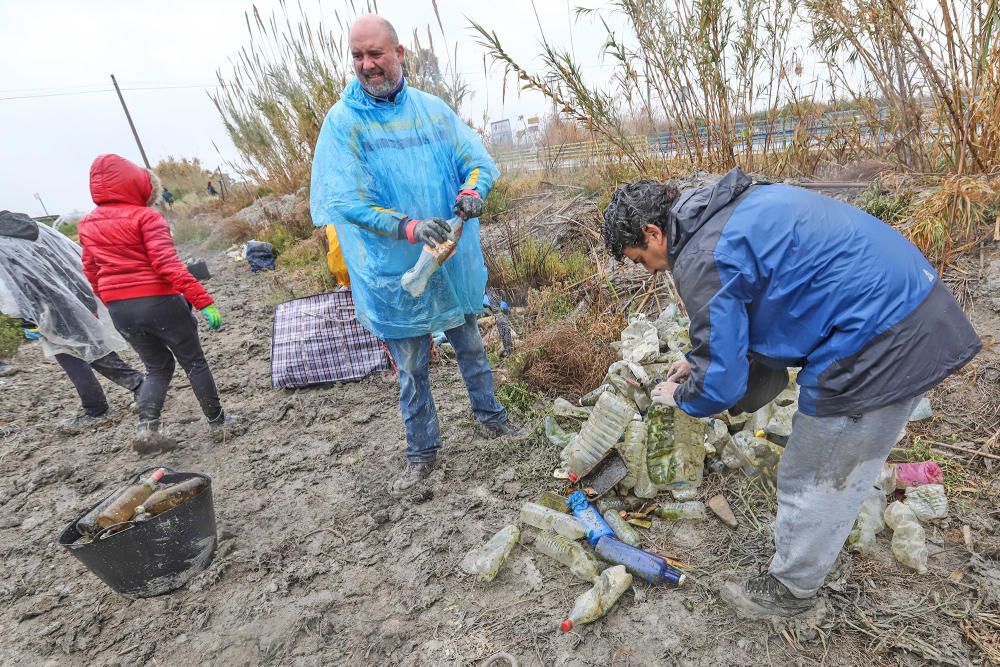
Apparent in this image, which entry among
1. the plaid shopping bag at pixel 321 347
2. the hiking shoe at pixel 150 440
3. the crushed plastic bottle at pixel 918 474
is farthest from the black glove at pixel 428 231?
the hiking shoe at pixel 150 440

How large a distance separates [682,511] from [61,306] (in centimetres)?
471

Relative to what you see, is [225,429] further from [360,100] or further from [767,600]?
[767,600]

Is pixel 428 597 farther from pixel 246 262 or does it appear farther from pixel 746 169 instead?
pixel 246 262

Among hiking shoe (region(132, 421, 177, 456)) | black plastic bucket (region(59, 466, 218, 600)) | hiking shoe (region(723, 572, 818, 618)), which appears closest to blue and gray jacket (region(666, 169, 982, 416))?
hiking shoe (region(723, 572, 818, 618))

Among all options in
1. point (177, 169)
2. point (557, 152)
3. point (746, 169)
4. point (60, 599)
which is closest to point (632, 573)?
point (60, 599)

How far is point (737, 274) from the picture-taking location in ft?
4.53

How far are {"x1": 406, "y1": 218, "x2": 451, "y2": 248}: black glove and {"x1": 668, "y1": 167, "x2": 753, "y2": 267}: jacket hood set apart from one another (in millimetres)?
1125

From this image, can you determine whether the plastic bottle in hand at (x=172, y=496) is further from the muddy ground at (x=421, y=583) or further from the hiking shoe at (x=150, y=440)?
the hiking shoe at (x=150, y=440)

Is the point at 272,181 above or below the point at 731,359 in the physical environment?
above

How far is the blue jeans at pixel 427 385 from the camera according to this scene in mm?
2775

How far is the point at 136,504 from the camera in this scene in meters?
2.32

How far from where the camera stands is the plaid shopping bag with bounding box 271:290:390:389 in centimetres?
431

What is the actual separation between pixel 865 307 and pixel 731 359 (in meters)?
0.38

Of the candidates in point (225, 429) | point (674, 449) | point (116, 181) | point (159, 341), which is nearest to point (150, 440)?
point (225, 429)
